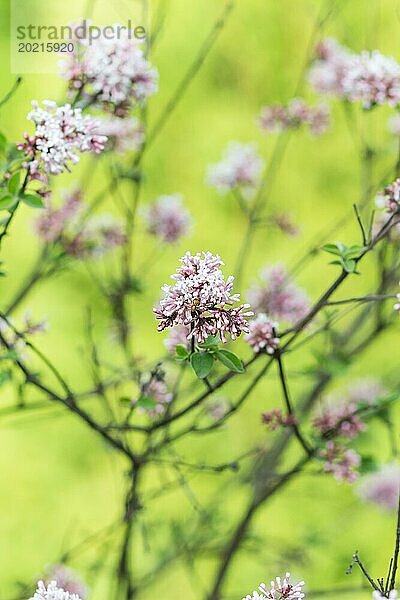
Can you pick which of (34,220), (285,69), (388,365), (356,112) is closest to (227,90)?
(285,69)

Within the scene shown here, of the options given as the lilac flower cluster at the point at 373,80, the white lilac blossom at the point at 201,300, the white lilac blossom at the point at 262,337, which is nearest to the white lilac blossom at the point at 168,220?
the lilac flower cluster at the point at 373,80

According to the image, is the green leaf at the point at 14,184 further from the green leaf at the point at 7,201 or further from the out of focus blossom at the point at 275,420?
the out of focus blossom at the point at 275,420

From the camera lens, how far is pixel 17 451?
66.4 inches

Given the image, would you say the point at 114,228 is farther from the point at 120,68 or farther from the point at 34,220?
the point at 120,68

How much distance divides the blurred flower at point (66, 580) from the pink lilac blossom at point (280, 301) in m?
0.34

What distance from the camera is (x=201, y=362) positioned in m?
0.57

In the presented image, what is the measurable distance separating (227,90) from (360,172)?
13.5 inches

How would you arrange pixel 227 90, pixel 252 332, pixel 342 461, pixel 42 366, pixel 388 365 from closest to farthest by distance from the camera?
1. pixel 252 332
2. pixel 342 461
3. pixel 42 366
4. pixel 388 365
5. pixel 227 90

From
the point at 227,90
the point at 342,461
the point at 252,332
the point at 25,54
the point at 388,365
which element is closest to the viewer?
the point at 252,332

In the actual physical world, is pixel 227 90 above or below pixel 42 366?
above

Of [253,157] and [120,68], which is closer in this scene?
[120,68]

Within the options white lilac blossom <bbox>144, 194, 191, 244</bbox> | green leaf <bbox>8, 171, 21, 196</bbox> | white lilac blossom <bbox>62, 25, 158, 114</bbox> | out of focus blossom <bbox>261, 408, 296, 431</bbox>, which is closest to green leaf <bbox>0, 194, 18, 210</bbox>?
green leaf <bbox>8, 171, 21, 196</bbox>

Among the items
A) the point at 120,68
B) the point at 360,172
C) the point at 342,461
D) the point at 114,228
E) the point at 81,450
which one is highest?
the point at 360,172

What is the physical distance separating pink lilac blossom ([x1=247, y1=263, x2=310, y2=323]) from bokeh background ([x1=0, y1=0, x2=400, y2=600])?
58cm
